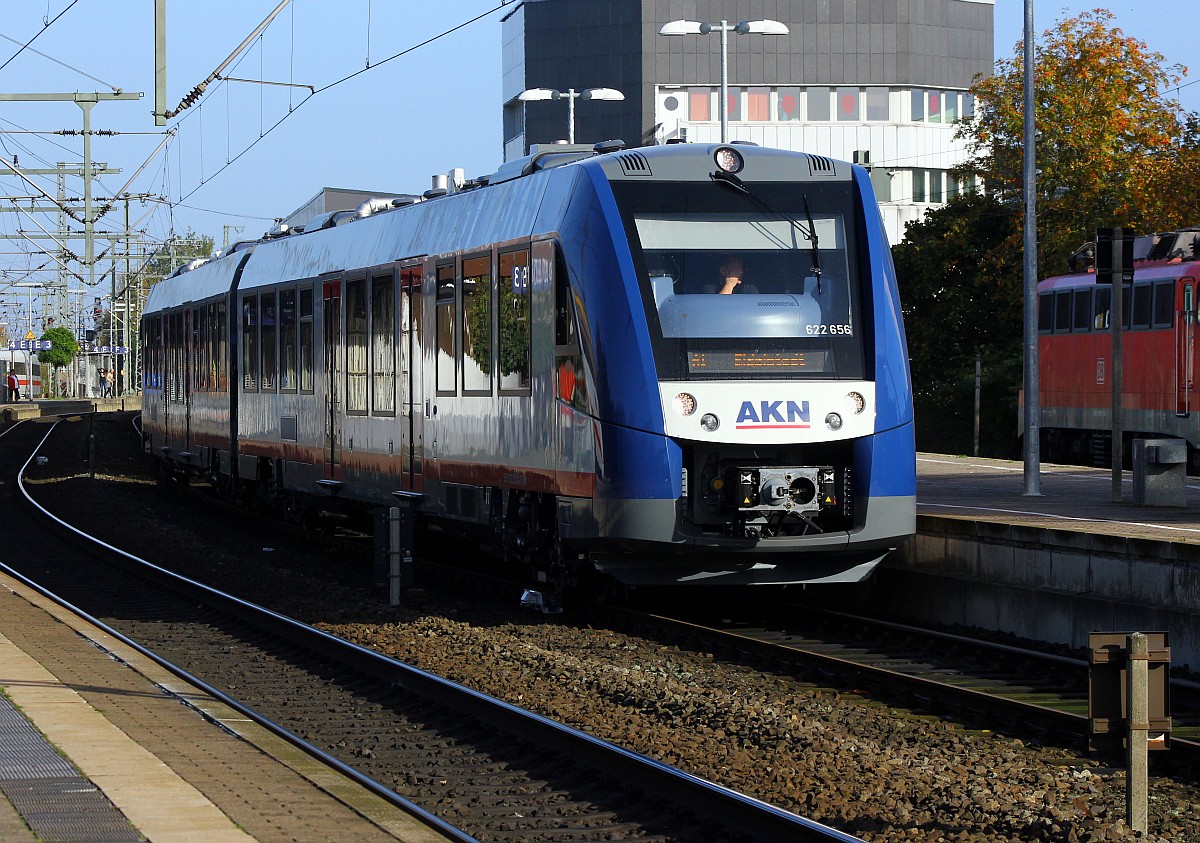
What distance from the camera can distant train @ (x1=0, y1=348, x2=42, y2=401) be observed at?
111 meters

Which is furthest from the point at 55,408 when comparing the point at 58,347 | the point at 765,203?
the point at 765,203

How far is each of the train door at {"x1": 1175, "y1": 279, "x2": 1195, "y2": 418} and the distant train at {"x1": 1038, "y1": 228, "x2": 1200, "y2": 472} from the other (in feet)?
0.05

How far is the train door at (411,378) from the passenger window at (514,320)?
236cm

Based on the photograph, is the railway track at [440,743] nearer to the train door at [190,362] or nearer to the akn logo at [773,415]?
the akn logo at [773,415]

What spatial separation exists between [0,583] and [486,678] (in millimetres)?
8517

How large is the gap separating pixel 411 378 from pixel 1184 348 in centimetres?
1565

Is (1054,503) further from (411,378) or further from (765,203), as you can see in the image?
(411,378)

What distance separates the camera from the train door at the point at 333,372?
20094mm

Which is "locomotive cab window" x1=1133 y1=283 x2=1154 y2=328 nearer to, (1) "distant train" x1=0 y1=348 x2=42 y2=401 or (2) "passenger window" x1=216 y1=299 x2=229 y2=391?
(2) "passenger window" x1=216 y1=299 x2=229 y2=391

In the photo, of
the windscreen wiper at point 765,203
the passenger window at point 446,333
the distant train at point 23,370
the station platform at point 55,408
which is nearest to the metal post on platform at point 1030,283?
the passenger window at point 446,333

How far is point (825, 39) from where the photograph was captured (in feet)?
279

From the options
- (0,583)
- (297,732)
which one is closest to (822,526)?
(297,732)

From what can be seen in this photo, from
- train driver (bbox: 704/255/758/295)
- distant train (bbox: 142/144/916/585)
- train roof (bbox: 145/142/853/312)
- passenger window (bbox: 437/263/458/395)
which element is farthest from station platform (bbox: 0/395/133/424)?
train driver (bbox: 704/255/758/295)

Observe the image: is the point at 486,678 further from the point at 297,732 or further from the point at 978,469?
the point at 978,469
